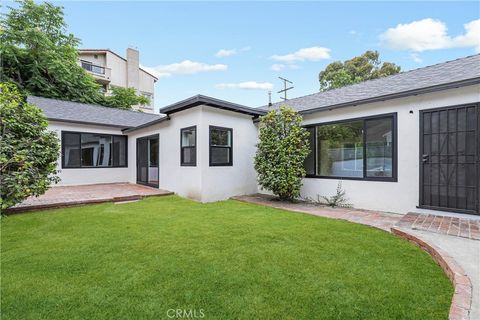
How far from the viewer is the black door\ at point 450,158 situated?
182 inches

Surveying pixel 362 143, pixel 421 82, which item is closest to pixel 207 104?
pixel 362 143

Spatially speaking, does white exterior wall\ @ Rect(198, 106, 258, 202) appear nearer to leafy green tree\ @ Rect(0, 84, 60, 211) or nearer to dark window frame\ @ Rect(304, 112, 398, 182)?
dark window frame\ @ Rect(304, 112, 398, 182)

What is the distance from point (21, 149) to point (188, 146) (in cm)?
408

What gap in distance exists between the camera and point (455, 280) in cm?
240

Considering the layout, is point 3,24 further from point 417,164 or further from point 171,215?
point 417,164

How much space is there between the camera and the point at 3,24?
16812 millimetres

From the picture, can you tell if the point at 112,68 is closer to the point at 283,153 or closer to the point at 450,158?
the point at 283,153

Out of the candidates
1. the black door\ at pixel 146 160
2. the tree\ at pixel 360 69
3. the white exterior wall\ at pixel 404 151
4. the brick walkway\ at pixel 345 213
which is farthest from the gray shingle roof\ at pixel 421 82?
the tree\ at pixel 360 69

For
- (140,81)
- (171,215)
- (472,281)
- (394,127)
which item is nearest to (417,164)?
(394,127)

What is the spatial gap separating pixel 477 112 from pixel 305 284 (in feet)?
16.1

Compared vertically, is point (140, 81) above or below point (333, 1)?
above

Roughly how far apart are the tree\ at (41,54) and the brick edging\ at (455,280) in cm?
2185

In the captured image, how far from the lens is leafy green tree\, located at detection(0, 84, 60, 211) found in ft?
15.6

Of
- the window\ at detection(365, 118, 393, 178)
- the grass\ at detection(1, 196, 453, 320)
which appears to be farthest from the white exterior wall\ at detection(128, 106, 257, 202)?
the window\ at detection(365, 118, 393, 178)
